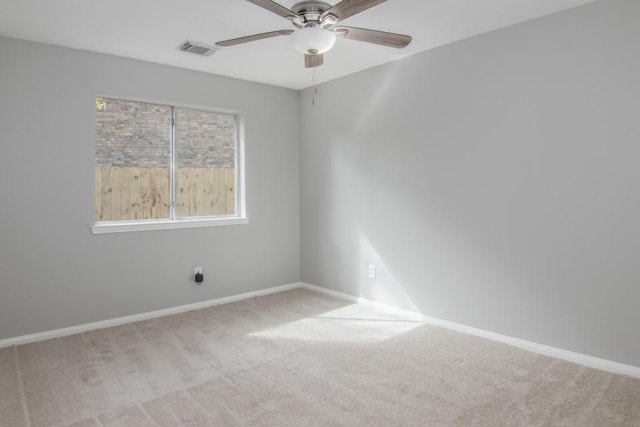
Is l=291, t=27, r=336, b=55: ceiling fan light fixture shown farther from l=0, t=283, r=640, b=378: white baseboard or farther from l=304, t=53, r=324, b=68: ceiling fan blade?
Answer: l=0, t=283, r=640, b=378: white baseboard

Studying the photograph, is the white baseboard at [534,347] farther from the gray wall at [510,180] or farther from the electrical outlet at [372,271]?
the electrical outlet at [372,271]

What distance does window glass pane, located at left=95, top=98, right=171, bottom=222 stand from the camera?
11.9ft

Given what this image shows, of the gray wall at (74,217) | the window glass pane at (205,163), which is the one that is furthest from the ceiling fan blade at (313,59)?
the window glass pane at (205,163)

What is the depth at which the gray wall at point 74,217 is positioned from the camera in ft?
10.4

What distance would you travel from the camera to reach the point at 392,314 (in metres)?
3.89

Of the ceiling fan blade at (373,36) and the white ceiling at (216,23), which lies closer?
the ceiling fan blade at (373,36)

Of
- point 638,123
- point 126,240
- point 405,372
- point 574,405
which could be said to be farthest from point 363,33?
point 126,240

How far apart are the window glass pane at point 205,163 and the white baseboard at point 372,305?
931 mm

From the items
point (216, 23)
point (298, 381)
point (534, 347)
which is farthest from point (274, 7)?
point (534, 347)

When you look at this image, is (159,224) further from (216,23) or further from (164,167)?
(216,23)

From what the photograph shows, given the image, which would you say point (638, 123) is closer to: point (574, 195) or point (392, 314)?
point (574, 195)

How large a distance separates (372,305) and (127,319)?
7.50 feet

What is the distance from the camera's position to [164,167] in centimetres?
401

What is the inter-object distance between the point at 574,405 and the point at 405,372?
3.06ft
